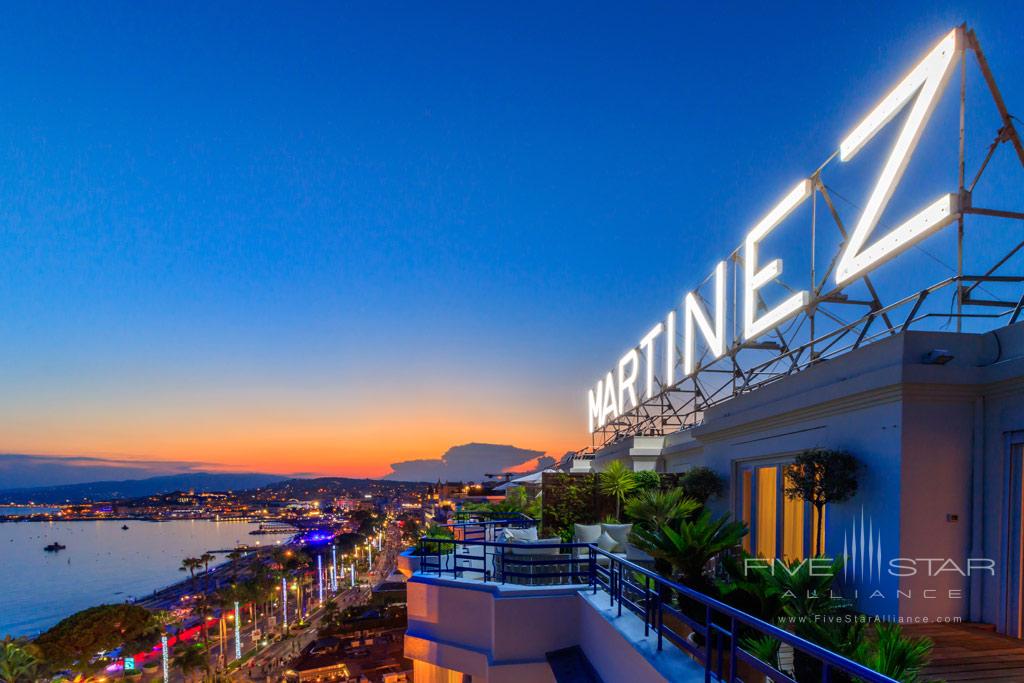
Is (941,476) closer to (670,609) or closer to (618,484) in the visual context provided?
(670,609)

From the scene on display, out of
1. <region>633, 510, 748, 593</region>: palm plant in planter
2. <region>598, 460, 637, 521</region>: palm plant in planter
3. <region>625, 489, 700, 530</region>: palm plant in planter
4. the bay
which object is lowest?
the bay

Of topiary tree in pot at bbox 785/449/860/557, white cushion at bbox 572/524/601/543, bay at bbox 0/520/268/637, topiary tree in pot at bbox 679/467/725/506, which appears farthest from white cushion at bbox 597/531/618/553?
bay at bbox 0/520/268/637

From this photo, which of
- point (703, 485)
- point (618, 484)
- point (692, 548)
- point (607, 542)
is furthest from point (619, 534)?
point (692, 548)

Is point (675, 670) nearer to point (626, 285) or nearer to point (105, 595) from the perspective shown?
point (626, 285)

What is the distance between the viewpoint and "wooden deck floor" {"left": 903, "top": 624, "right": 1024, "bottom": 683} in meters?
4.65

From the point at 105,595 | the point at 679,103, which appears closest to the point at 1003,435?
the point at 679,103

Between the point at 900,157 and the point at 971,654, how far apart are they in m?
6.02

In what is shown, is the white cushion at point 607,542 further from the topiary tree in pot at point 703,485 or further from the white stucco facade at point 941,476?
the white stucco facade at point 941,476

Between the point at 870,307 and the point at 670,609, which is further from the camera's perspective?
the point at 870,307

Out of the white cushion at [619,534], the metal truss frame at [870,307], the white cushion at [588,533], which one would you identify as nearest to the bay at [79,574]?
the white cushion at [588,533]

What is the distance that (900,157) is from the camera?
7.68 metres

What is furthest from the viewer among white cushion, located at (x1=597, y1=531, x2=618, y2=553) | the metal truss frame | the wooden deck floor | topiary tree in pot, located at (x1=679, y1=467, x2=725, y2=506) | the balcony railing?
white cushion, located at (x1=597, y1=531, x2=618, y2=553)

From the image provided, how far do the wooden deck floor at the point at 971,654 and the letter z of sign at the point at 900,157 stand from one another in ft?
15.1

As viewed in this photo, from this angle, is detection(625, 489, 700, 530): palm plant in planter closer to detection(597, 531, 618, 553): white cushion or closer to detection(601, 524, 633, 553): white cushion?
detection(601, 524, 633, 553): white cushion
